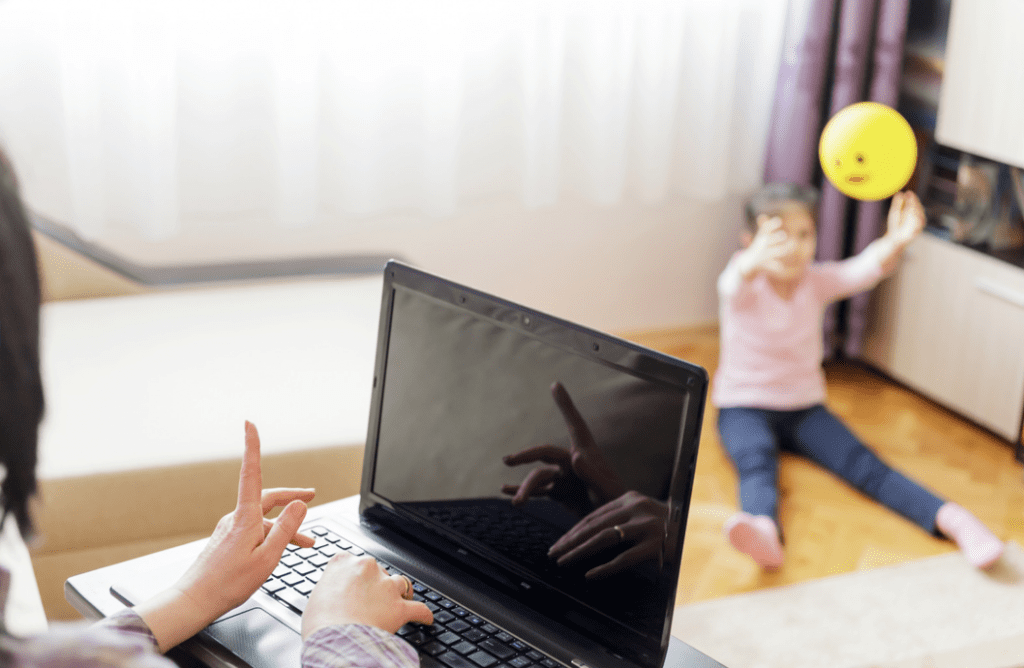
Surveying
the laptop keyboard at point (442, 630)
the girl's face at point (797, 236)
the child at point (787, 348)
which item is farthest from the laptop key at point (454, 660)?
the girl's face at point (797, 236)

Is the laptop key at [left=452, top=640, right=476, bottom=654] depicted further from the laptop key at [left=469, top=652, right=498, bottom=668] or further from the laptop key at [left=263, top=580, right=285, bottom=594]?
the laptop key at [left=263, top=580, right=285, bottom=594]

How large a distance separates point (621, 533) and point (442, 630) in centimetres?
18

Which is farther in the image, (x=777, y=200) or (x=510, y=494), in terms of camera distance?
(x=777, y=200)

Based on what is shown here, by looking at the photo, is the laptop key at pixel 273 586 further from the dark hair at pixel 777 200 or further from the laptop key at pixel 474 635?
the dark hair at pixel 777 200

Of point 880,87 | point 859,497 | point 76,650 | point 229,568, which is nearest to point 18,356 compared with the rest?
point 76,650

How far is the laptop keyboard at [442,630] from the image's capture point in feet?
2.68

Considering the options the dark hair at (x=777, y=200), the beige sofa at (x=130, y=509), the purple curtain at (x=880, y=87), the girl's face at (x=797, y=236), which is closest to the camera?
the beige sofa at (x=130, y=509)

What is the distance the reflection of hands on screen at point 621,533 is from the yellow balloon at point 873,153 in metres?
1.34

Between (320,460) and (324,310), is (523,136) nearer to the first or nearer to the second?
(324,310)

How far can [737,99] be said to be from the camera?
9.13ft

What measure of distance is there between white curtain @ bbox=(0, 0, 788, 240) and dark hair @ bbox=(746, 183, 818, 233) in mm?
286

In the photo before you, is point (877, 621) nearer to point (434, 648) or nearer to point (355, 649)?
point (434, 648)

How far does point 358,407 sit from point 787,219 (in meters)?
1.16

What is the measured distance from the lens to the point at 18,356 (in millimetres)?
624
